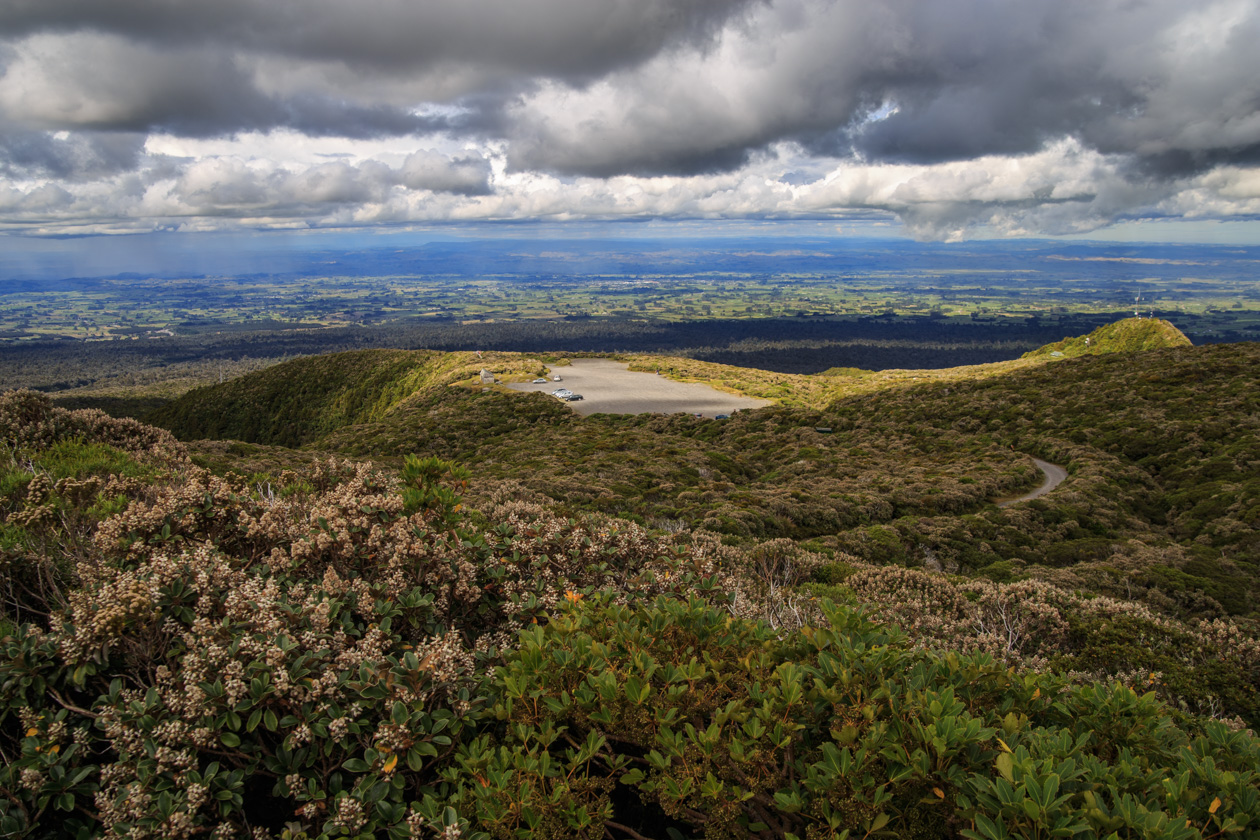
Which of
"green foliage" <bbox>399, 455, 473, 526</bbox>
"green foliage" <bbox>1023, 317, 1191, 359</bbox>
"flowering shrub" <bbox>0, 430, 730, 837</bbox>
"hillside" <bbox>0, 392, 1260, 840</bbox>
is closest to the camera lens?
"hillside" <bbox>0, 392, 1260, 840</bbox>

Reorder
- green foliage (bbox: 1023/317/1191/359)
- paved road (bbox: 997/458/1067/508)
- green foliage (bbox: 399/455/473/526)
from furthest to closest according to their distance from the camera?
1. green foliage (bbox: 1023/317/1191/359)
2. paved road (bbox: 997/458/1067/508)
3. green foliage (bbox: 399/455/473/526)

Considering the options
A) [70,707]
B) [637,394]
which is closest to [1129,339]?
[637,394]

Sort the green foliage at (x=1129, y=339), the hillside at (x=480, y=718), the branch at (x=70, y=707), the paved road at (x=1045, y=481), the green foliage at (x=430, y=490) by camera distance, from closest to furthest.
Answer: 1. the hillside at (x=480, y=718)
2. the branch at (x=70, y=707)
3. the green foliage at (x=430, y=490)
4. the paved road at (x=1045, y=481)
5. the green foliage at (x=1129, y=339)

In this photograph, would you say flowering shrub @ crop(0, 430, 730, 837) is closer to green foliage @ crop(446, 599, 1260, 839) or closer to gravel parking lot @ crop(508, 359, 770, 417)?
green foliage @ crop(446, 599, 1260, 839)

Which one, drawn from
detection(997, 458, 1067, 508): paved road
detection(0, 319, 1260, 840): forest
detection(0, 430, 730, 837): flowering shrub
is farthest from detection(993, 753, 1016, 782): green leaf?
detection(997, 458, 1067, 508): paved road

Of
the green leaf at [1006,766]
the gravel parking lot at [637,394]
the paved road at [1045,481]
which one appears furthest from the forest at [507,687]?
the gravel parking lot at [637,394]

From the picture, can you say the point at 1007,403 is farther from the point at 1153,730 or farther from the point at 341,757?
the point at 341,757

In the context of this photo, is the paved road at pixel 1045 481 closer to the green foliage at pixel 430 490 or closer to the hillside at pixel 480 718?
the hillside at pixel 480 718

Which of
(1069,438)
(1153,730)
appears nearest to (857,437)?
(1069,438)
